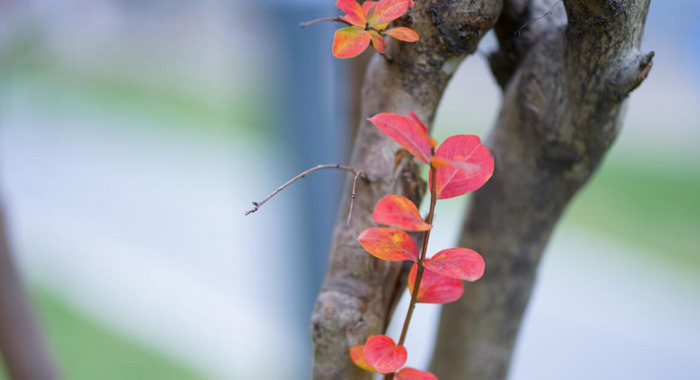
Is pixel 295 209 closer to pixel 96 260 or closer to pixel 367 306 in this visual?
pixel 367 306

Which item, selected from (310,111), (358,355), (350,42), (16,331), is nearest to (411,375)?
(358,355)

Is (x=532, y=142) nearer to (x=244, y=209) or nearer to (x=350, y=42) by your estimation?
(x=350, y=42)

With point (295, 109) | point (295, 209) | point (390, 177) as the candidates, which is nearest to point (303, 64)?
point (295, 109)

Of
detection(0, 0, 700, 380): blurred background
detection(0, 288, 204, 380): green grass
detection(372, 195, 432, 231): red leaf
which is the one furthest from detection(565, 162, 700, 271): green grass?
detection(372, 195, 432, 231): red leaf

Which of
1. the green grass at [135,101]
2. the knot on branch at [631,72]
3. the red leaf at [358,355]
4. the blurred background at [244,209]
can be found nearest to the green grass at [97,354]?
the blurred background at [244,209]

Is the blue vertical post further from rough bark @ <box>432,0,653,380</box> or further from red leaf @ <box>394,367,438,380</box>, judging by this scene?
red leaf @ <box>394,367,438,380</box>

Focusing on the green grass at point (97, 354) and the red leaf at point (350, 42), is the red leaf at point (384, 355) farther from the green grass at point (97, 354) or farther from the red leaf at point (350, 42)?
the green grass at point (97, 354)
